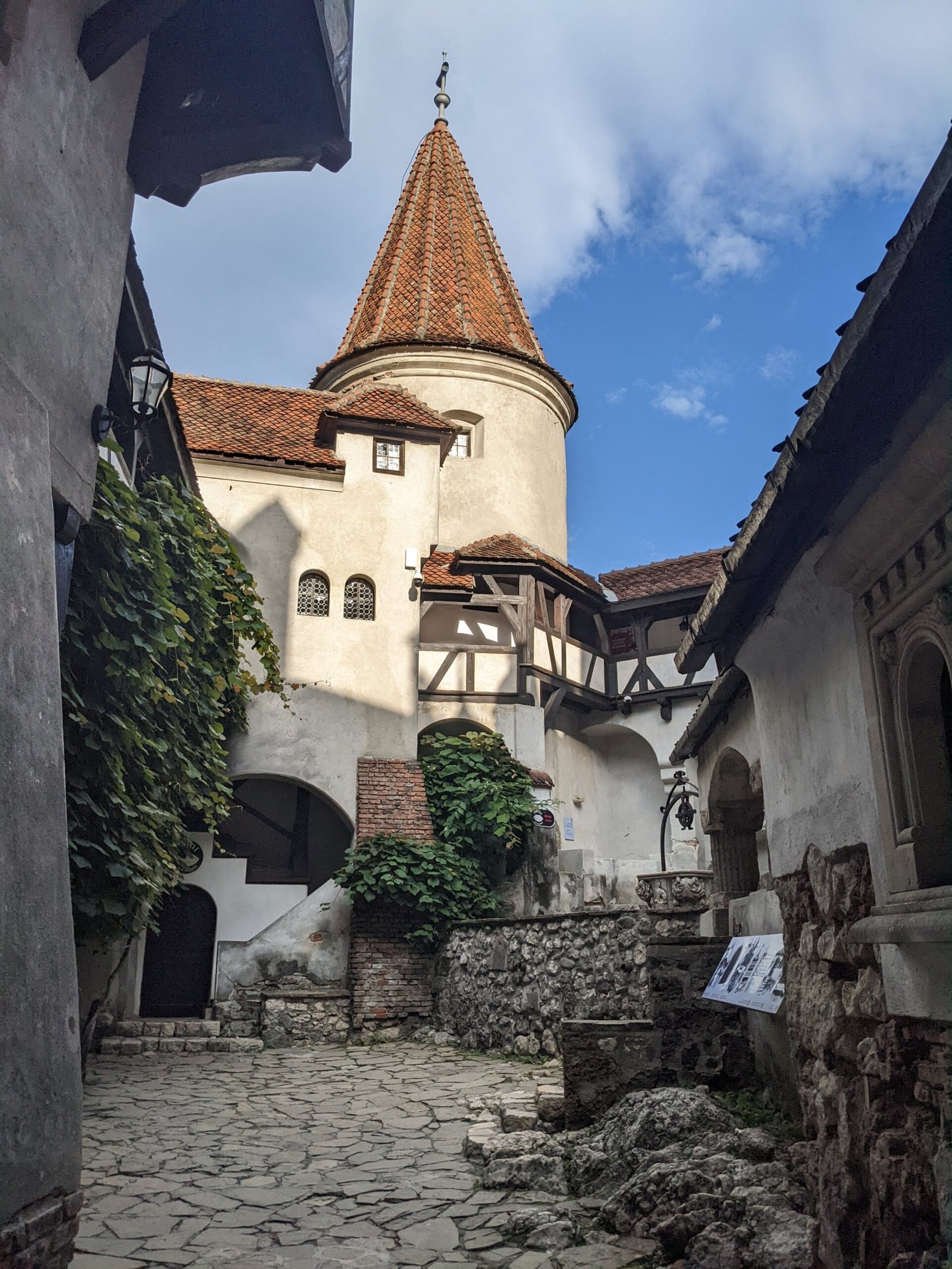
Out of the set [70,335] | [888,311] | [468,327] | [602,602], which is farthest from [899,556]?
[468,327]

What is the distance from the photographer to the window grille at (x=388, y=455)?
670 inches

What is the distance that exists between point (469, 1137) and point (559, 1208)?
5.42 ft

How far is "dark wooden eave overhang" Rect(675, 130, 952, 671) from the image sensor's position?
2760mm

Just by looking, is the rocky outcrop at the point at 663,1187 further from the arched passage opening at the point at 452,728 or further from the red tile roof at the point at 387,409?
the red tile roof at the point at 387,409

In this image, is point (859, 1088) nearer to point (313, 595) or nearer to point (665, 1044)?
point (665, 1044)

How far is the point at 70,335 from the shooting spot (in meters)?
5.69

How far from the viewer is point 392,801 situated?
49.3 feet

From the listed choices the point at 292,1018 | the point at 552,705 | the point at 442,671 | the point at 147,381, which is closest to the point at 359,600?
the point at 442,671

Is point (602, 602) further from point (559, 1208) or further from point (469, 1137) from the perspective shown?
point (559, 1208)

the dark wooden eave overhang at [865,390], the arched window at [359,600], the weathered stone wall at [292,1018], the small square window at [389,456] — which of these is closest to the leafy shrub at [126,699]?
the dark wooden eave overhang at [865,390]

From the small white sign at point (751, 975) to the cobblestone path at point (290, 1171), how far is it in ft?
5.25

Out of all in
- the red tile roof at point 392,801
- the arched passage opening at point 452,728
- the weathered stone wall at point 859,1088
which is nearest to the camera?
the weathered stone wall at point 859,1088

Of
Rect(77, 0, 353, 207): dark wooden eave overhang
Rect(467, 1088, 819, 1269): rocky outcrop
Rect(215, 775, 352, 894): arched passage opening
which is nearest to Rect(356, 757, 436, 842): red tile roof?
Rect(215, 775, 352, 894): arched passage opening

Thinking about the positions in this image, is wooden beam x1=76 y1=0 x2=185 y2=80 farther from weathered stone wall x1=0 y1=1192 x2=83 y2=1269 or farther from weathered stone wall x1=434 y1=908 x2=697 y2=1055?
weathered stone wall x1=434 y1=908 x2=697 y2=1055
